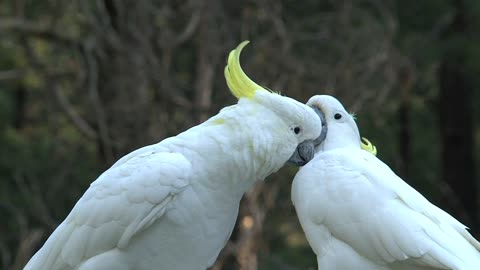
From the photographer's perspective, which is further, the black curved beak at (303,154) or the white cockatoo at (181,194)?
the black curved beak at (303,154)

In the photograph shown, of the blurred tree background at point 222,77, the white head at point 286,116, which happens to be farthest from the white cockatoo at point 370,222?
the blurred tree background at point 222,77

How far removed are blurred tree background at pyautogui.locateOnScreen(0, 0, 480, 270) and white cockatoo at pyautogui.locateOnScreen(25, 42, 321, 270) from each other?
11.2 feet

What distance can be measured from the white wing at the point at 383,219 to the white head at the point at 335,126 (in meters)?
A: 0.23

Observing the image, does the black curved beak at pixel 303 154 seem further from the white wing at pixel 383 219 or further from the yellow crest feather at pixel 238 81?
the yellow crest feather at pixel 238 81

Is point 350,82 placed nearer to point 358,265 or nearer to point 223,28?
point 223,28

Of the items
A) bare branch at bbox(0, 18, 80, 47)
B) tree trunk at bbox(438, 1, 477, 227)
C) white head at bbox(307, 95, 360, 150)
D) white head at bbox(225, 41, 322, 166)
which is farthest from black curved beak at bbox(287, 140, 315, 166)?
tree trunk at bbox(438, 1, 477, 227)

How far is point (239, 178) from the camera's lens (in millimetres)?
3793

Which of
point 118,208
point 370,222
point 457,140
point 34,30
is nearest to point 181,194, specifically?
point 118,208

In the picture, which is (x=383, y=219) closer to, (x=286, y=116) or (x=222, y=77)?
(x=286, y=116)

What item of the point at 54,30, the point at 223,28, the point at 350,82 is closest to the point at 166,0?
the point at 223,28

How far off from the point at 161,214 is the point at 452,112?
8.15 metres

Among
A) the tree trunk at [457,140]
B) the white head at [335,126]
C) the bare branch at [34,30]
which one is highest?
the white head at [335,126]

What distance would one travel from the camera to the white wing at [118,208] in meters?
3.65

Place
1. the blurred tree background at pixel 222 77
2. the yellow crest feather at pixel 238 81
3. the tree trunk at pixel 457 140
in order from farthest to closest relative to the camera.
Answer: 1. the tree trunk at pixel 457 140
2. the blurred tree background at pixel 222 77
3. the yellow crest feather at pixel 238 81
